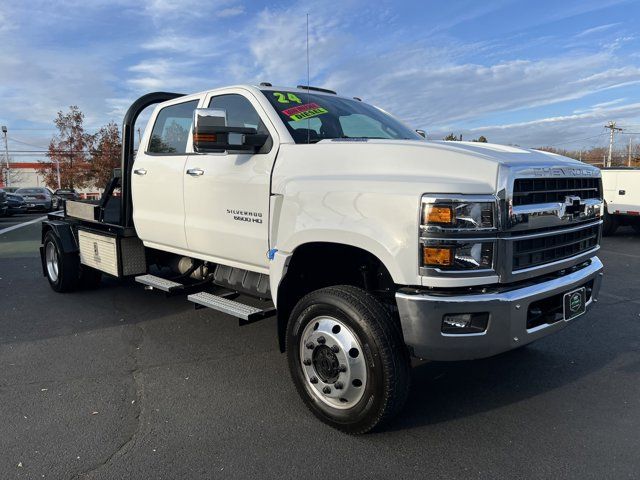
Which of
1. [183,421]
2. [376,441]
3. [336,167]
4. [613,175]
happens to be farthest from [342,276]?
[613,175]

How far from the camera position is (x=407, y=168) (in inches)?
117

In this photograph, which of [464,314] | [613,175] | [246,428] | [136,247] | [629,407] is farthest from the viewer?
[613,175]

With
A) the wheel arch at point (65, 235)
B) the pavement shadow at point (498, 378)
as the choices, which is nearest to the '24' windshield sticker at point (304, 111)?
the pavement shadow at point (498, 378)

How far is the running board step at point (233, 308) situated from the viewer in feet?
12.5

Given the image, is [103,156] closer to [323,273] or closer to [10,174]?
[10,174]

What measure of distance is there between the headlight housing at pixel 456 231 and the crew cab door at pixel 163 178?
2.67m

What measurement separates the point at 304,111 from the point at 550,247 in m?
2.08

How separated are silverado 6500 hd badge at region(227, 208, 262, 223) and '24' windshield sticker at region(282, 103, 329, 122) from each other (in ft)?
2.57

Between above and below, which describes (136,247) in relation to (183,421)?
above

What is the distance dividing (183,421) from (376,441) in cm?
124

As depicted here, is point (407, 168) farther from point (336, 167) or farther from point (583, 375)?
point (583, 375)

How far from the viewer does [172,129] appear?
5098 millimetres

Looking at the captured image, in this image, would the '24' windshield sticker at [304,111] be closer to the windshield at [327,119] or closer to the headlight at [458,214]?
the windshield at [327,119]

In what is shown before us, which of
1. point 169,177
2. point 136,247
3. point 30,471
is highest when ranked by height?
point 169,177
